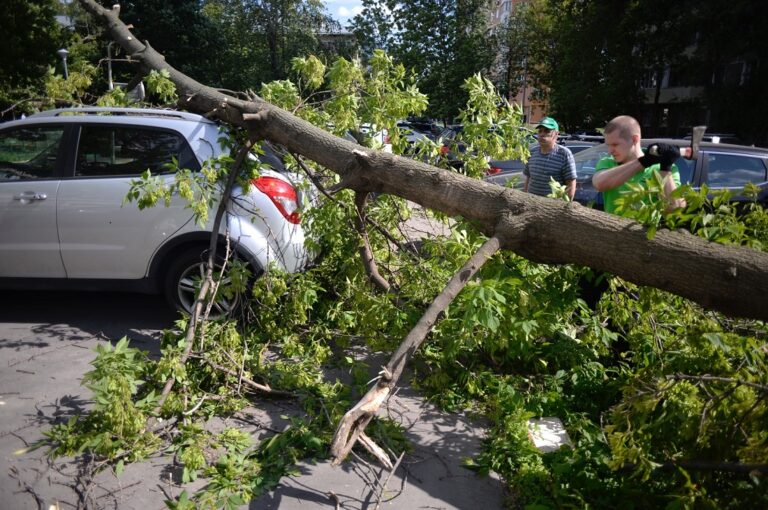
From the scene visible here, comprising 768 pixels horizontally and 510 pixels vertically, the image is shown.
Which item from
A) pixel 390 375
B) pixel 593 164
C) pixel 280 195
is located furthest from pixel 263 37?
pixel 390 375

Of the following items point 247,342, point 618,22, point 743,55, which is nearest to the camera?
point 247,342

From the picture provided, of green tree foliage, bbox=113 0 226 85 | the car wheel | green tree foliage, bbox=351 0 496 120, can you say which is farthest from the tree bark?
green tree foliage, bbox=113 0 226 85

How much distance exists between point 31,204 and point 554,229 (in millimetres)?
4393

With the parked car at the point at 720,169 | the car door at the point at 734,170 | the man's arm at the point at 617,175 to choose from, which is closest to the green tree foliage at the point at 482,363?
the man's arm at the point at 617,175

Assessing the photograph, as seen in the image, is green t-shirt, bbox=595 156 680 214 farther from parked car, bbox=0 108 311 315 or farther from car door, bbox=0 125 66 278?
car door, bbox=0 125 66 278

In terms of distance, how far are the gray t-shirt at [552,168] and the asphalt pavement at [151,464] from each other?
2683 mm

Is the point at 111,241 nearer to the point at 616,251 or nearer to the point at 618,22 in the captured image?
the point at 616,251

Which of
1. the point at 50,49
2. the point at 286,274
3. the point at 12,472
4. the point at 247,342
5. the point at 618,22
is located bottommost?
the point at 12,472

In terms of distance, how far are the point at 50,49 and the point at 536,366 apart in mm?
23645

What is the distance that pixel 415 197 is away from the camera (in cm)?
387

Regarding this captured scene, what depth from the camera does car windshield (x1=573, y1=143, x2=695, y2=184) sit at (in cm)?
768

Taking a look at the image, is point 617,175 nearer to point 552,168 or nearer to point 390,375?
point 552,168

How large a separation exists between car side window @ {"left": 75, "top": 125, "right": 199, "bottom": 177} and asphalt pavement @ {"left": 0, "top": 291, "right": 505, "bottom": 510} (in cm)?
A: 144

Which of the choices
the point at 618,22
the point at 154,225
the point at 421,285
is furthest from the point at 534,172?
the point at 618,22
